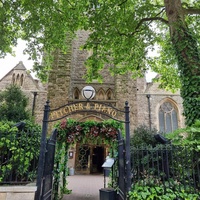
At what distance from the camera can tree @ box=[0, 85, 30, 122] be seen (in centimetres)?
1039

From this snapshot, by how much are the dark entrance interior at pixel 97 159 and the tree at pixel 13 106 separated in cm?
719

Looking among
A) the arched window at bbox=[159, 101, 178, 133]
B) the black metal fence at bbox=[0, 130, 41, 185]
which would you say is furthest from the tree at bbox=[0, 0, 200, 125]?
the arched window at bbox=[159, 101, 178, 133]

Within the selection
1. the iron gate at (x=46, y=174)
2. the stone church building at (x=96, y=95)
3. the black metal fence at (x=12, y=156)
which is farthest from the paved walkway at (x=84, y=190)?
the black metal fence at (x=12, y=156)

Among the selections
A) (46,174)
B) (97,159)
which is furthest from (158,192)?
(97,159)

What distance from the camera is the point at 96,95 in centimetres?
1323

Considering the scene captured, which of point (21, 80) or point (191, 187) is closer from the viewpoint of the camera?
point (191, 187)

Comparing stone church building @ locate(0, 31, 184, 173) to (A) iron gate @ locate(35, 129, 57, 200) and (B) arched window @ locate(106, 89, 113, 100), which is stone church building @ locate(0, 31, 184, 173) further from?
(A) iron gate @ locate(35, 129, 57, 200)

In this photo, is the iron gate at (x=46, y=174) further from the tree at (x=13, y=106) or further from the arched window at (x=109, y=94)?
the arched window at (x=109, y=94)

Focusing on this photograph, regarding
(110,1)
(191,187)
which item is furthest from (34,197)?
(110,1)

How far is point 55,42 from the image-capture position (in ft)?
28.0

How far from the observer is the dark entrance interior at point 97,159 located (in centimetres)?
1544

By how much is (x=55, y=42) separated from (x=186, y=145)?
281 inches

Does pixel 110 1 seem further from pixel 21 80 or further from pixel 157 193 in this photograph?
pixel 21 80


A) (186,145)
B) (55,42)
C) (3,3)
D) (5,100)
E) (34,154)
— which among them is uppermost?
(3,3)
